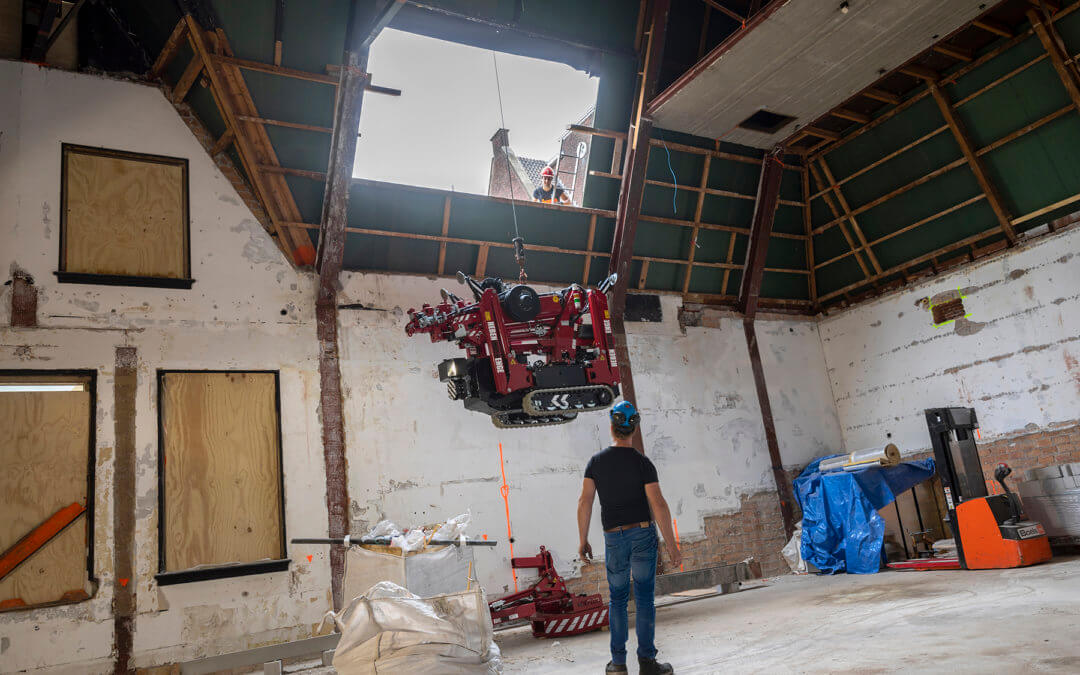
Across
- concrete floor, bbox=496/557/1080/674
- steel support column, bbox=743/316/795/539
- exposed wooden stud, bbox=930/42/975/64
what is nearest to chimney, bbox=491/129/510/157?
steel support column, bbox=743/316/795/539

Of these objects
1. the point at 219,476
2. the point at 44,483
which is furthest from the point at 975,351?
the point at 44,483

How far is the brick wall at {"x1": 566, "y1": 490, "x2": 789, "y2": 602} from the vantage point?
9500 millimetres

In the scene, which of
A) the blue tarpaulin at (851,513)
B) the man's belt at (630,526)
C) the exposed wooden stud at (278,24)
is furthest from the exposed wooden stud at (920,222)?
the exposed wooden stud at (278,24)

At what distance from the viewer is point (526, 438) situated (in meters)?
8.87

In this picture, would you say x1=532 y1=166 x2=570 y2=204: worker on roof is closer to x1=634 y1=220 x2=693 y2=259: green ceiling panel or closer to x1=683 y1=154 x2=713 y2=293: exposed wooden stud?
x1=634 y1=220 x2=693 y2=259: green ceiling panel

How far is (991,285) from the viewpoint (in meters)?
9.73

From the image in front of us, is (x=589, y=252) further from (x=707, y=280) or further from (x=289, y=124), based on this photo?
(x=289, y=124)

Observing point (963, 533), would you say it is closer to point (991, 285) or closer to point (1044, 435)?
point (1044, 435)

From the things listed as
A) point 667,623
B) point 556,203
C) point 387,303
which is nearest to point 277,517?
point 387,303

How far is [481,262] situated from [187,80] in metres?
3.93

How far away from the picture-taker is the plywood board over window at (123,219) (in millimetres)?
7066

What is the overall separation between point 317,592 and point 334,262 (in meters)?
3.59

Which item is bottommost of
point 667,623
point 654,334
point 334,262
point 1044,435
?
point 667,623

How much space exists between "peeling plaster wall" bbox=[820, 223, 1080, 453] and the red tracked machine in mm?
6397
